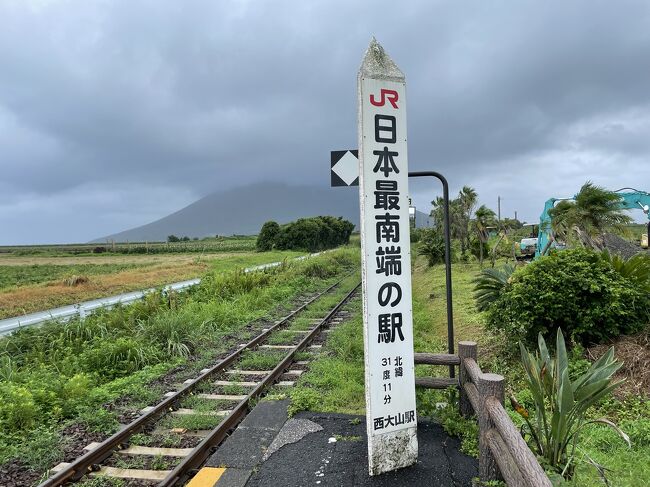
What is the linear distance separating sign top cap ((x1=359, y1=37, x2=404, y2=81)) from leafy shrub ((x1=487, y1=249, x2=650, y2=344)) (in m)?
3.48

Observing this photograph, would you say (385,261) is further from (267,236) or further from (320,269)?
(267,236)

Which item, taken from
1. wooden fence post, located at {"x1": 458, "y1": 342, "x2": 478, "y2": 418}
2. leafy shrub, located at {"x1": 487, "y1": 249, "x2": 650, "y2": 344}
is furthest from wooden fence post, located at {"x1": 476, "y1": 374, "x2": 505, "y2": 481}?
leafy shrub, located at {"x1": 487, "y1": 249, "x2": 650, "y2": 344}

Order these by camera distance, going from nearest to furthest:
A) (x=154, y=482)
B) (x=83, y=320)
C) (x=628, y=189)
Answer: (x=154, y=482) < (x=83, y=320) < (x=628, y=189)

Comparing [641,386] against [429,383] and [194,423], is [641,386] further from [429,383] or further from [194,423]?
[194,423]

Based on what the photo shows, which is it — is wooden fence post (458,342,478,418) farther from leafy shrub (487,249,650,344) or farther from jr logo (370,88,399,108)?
jr logo (370,88,399,108)

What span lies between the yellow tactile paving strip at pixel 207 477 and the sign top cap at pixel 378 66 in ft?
10.9

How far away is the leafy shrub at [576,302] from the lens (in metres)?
5.20

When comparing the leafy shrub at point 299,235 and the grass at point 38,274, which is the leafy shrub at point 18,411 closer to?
the grass at point 38,274

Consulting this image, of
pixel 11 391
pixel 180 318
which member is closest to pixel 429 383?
pixel 11 391

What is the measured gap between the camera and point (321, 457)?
11.8 feet

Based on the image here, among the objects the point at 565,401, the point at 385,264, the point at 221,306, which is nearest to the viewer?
the point at 565,401

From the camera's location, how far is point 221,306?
1148cm

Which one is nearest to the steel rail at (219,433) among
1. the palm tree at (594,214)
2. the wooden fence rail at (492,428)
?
A: the wooden fence rail at (492,428)

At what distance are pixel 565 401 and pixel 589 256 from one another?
375 cm
